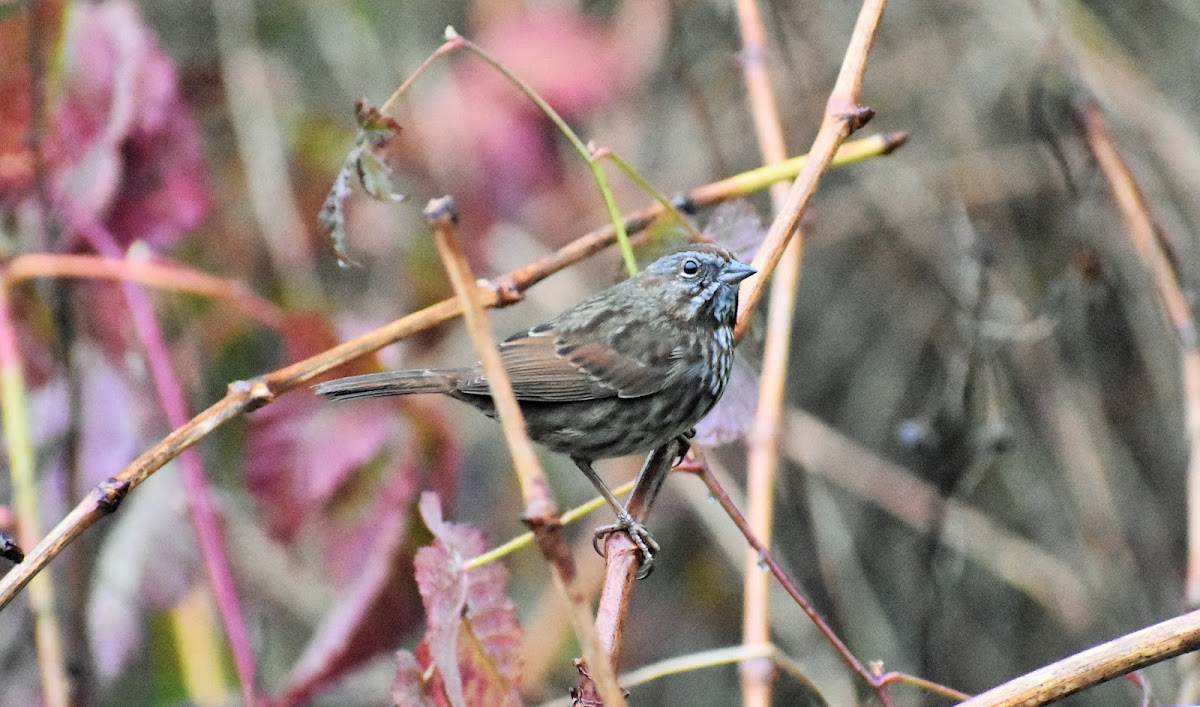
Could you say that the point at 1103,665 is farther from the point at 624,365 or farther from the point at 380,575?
the point at 624,365

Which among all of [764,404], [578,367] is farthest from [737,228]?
[578,367]

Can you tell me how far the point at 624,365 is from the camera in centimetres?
329

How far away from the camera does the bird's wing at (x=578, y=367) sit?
3.21 metres

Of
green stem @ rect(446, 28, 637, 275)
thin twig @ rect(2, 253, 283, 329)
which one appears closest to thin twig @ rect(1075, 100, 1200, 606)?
green stem @ rect(446, 28, 637, 275)

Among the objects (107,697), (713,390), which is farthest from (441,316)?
(107,697)

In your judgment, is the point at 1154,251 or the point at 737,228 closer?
the point at 737,228

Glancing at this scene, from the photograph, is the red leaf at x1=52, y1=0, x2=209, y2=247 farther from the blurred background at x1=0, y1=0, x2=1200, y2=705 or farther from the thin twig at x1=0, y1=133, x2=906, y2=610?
the thin twig at x1=0, y1=133, x2=906, y2=610

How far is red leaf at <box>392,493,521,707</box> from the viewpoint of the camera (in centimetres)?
183

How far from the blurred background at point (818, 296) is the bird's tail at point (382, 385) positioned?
2.97 feet

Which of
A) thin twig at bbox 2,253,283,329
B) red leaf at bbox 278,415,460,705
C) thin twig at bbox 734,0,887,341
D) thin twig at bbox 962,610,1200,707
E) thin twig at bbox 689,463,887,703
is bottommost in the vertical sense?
thin twig at bbox 962,610,1200,707

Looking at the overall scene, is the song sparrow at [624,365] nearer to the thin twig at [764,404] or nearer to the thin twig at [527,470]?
the thin twig at [764,404]

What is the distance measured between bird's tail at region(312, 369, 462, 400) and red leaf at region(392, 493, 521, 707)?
833 mm

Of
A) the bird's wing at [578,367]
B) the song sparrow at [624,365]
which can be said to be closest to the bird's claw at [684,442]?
the song sparrow at [624,365]

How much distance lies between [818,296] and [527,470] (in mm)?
4264
